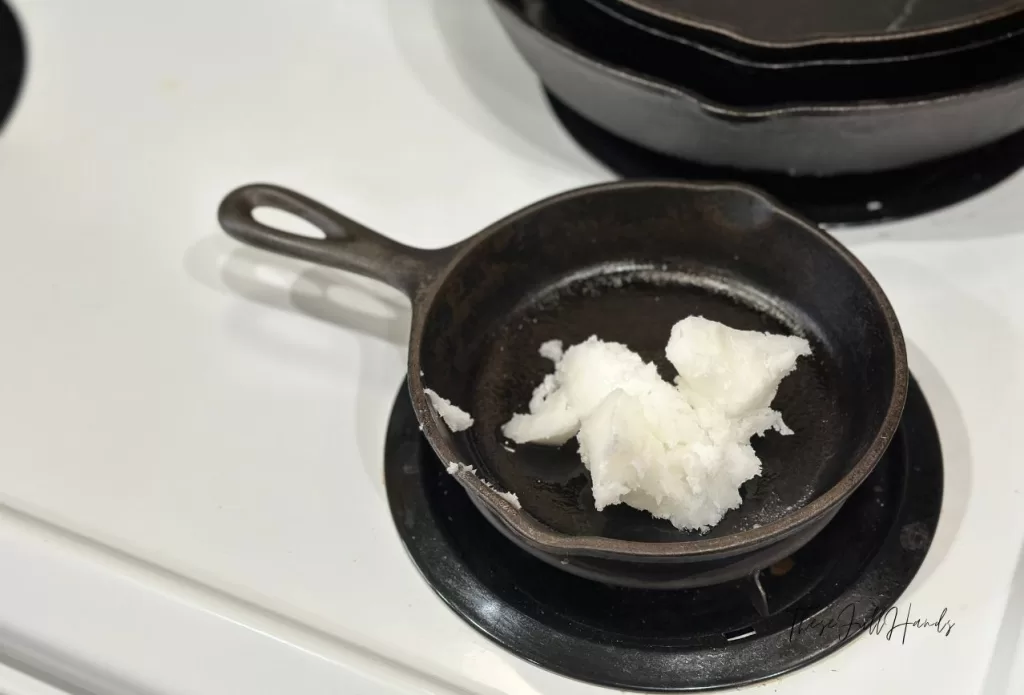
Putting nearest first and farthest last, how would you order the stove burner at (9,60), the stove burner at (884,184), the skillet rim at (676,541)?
the skillet rim at (676,541) → the stove burner at (884,184) → the stove burner at (9,60)

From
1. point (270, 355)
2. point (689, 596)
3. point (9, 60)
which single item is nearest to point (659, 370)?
point (689, 596)

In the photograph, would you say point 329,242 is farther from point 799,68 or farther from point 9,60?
point 9,60

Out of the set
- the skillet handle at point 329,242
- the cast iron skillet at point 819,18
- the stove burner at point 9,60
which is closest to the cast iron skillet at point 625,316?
the skillet handle at point 329,242

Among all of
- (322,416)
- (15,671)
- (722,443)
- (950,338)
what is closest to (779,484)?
(722,443)

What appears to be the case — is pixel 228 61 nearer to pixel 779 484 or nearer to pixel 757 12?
pixel 757 12

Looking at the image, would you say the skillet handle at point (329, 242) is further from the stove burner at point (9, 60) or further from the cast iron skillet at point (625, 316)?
the stove burner at point (9, 60)

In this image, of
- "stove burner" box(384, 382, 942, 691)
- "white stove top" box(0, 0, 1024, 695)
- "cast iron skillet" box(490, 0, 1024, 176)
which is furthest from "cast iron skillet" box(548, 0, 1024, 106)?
"stove burner" box(384, 382, 942, 691)
